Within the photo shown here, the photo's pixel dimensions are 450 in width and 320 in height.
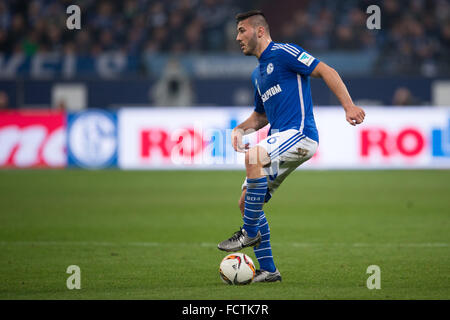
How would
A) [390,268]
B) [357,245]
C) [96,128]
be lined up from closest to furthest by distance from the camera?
[390,268]
[357,245]
[96,128]

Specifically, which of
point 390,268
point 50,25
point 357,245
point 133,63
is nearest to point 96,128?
point 133,63

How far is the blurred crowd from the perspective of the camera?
77.8 ft

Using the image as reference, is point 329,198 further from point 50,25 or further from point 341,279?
point 50,25

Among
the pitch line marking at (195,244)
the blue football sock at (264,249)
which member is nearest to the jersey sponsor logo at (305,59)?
the blue football sock at (264,249)

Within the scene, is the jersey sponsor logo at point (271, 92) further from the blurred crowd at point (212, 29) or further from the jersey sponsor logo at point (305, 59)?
the blurred crowd at point (212, 29)

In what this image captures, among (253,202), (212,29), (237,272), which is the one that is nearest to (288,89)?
(253,202)

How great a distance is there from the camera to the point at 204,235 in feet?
31.5

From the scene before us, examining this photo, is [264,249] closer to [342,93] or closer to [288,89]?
[288,89]

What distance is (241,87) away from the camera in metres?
23.5

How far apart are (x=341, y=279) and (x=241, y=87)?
17334 mm

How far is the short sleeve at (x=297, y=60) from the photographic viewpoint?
618 centimetres

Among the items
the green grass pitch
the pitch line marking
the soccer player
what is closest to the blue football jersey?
the soccer player

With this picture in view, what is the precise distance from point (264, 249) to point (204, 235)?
3139mm

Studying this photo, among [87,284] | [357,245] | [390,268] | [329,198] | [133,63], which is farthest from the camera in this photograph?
[133,63]
